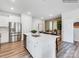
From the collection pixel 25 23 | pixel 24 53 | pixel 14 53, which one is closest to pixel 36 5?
pixel 24 53

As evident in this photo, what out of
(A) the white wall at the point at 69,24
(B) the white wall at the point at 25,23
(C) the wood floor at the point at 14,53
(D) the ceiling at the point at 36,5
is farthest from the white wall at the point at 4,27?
(A) the white wall at the point at 69,24

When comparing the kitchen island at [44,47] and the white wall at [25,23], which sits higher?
the white wall at [25,23]

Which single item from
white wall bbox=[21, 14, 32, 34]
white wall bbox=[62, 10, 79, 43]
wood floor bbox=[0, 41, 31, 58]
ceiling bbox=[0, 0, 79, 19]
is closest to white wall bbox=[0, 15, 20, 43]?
ceiling bbox=[0, 0, 79, 19]

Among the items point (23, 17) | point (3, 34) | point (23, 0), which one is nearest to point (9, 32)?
point (3, 34)

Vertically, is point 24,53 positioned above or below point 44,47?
below

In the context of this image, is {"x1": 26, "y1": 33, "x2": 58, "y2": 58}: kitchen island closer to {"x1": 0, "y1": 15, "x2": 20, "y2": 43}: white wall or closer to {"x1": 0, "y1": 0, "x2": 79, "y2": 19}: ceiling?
{"x1": 0, "y1": 0, "x2": 79, "y2": 19}: ceiling

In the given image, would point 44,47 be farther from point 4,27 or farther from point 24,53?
point 4,27

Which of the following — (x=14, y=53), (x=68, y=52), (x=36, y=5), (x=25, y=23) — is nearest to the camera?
(x=14, y=53)

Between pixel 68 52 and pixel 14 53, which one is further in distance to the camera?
pixel 68 52

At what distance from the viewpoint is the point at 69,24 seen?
22.6 ft

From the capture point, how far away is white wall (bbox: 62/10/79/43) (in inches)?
256

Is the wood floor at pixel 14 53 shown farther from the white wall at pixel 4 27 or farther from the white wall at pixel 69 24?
the white wall at pixel 69 24

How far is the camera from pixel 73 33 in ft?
23.0

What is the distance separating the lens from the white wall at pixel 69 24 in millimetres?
6498
